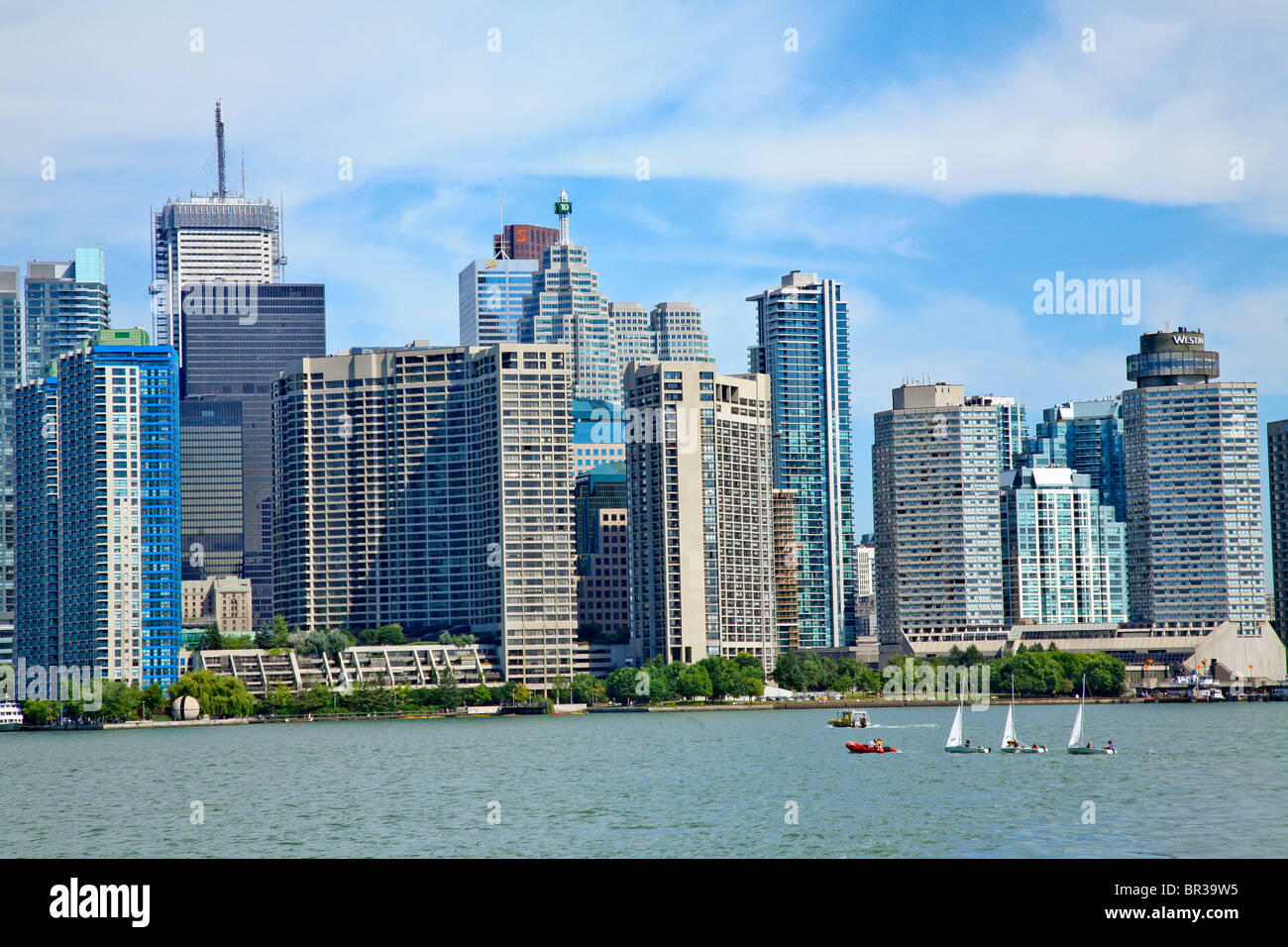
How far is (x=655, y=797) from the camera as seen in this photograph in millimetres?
85750

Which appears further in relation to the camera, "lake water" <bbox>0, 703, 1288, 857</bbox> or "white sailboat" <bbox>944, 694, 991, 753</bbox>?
"white sailboat" <bbox>944, 694, 991, 753</bbox>

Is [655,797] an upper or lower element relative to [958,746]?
upper

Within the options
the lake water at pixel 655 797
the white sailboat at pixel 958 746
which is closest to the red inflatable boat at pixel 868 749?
the lake water at pixel 655 797

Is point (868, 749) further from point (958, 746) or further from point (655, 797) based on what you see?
point (655, 797)

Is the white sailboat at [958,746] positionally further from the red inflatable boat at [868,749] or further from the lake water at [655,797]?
the red inflatable boat at [868,749]

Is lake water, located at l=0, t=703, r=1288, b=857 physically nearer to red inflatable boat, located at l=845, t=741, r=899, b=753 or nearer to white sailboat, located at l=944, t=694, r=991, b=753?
red inflatable boat, located at l=845, t=741, r=899, b=753

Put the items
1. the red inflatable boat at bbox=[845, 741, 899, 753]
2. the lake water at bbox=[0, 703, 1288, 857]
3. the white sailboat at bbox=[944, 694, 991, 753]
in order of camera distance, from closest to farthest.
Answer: the lake water at bbox=[0, 703, 1288, 857] < the white sailboat at bbox=[944, 694, 991, 753] < the red inflatable boat at bbox=[845, 741, 899, 753]

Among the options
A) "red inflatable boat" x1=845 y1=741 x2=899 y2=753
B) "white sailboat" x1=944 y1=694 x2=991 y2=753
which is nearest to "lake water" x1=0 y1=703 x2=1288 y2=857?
"red inflatable boat" x1=845 y1=741 x2=899 y2=753

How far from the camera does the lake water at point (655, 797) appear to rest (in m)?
64.9

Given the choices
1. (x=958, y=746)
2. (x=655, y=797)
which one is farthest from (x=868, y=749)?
(x=655, y=797)

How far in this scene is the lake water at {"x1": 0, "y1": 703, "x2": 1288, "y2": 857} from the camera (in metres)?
64.9
